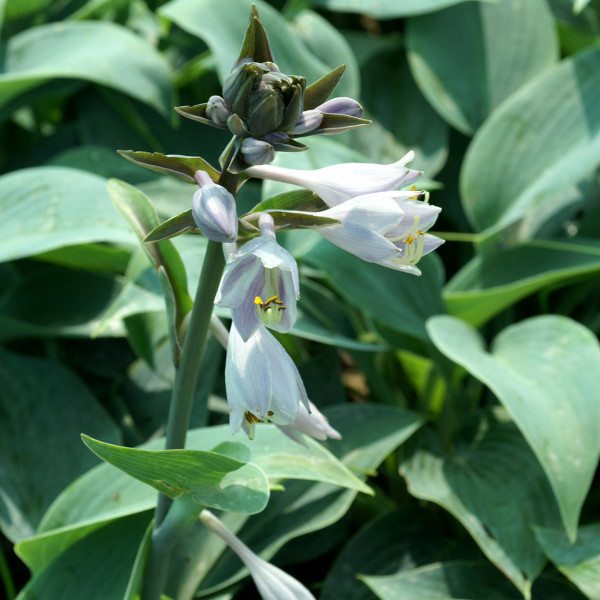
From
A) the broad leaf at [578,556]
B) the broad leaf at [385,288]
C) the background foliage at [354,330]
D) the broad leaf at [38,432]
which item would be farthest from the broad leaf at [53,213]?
the broad leaf at [578,556]

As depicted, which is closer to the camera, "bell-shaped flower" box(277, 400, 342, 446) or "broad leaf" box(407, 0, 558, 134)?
"bell-shaped flower" box(277, 400, 342, 446)

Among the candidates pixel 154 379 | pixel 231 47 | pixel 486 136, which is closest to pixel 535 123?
pixel 486 136

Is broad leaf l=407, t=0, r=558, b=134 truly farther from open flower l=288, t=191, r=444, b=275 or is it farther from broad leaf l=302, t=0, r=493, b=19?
open flower l=288, t=191, r=444, b=275

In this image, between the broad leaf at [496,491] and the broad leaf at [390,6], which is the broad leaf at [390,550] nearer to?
the broad leaf at [496,491]

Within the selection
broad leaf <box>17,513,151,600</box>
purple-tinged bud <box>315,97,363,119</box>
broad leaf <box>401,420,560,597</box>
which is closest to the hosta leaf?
purple-tinged bud <box>315,97,363,119</box>

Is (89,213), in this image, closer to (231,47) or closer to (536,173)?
(231,47)
